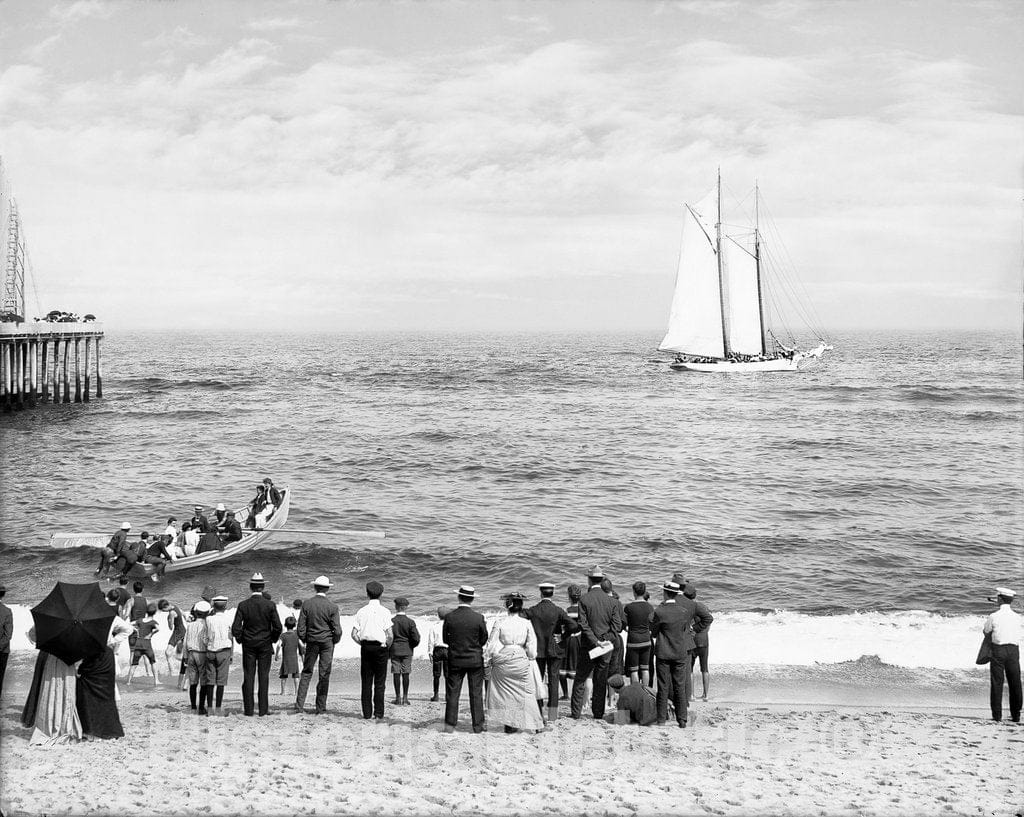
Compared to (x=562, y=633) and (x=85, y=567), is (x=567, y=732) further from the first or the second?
(x=85, y=567)

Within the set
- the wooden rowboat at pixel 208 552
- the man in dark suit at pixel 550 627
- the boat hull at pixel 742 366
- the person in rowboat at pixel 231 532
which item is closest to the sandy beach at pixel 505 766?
the man in dark suit at pixel 550 627

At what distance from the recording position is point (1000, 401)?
274ft

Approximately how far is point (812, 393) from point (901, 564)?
67.4m

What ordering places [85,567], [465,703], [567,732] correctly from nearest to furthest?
[567,732], [465,703], [85,567]

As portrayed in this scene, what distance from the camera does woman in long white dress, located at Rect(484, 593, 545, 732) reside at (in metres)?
11.2

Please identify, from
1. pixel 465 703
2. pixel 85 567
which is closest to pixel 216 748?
pixel 465 703

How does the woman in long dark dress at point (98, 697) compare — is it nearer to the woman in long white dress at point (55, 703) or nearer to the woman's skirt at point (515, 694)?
the woman in long white dress at point (55, 703)

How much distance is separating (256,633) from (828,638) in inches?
510

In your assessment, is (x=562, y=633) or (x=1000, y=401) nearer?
(x=562, y=633)

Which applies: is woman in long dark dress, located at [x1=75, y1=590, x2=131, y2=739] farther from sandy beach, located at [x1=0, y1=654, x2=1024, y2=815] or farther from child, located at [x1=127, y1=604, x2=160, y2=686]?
child, located at [x1=127, y1=604, x2=160, y2=686]

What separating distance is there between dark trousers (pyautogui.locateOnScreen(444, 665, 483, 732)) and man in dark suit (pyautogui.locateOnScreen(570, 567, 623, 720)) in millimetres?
1377

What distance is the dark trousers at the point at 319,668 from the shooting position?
1263cm

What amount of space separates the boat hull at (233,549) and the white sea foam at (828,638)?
149 inches

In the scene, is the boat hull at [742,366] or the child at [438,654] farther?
the boat hull at [742,366]
